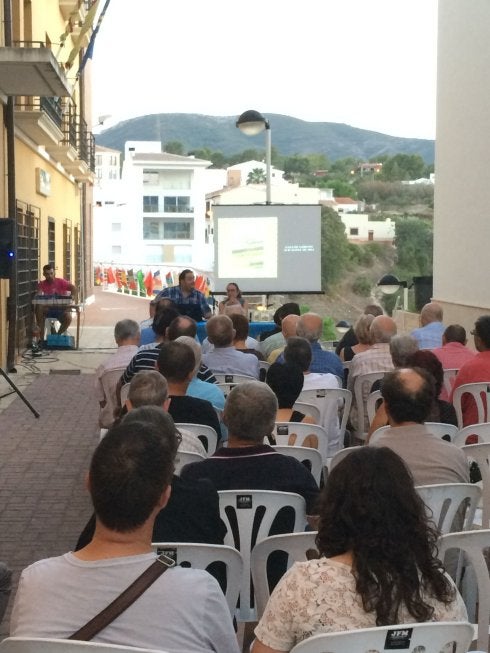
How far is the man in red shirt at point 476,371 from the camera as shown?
6738 mm

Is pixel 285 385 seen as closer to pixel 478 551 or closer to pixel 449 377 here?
pixel 478 551

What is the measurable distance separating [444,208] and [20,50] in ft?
31.7

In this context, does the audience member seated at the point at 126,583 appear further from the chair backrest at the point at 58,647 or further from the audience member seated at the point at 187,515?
the audience member seated at the point at 187,515

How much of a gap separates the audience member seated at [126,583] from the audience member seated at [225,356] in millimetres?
4949

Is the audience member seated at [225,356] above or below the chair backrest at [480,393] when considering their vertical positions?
above

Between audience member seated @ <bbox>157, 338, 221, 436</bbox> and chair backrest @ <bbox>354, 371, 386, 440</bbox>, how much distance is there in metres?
2.24

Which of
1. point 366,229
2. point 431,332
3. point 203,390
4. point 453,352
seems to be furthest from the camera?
point 366,229

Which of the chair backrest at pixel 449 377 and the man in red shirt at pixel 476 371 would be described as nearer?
the man in red shirt at pixel 476 371

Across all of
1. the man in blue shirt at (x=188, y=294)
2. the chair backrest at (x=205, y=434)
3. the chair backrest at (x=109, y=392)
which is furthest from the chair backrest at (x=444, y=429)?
the man in blue shirt at (x=188, y=294)

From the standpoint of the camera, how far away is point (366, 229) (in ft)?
187

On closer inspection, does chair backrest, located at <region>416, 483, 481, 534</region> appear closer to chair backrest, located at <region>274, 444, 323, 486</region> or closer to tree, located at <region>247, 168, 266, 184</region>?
chair backrest, located at <region>274, 444, 323, 486</region>

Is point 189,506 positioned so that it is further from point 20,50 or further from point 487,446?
point 20,50

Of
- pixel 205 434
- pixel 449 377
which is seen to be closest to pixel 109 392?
pixel 205 434

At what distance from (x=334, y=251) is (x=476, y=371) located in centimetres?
3245
